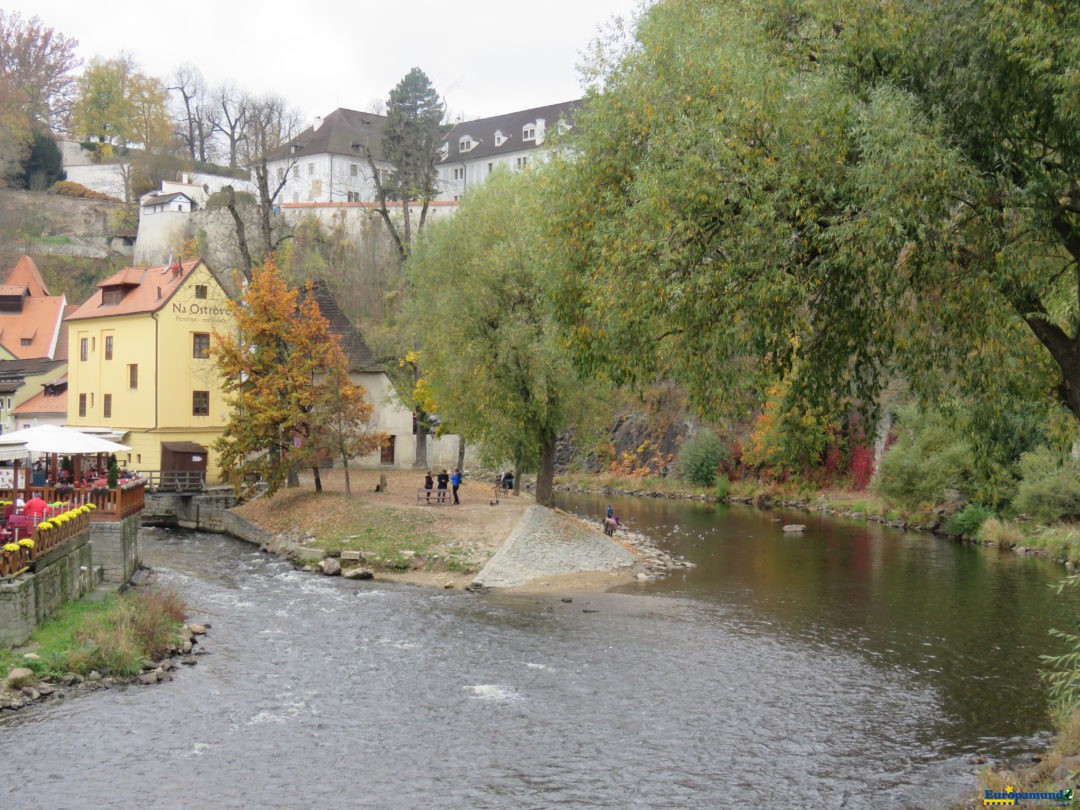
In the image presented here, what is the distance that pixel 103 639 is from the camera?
1908 centimetres

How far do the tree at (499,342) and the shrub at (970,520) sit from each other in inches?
667

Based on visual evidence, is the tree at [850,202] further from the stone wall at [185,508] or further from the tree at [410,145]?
the tree at [410,145]

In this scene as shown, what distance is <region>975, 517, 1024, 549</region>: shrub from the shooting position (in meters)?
36.8

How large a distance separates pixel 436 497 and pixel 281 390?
764 centimetres

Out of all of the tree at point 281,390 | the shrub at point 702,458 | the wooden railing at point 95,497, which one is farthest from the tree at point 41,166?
the wooden railing at point 95,497

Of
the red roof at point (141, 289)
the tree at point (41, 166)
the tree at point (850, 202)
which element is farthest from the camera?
the tree at point (41, 166)

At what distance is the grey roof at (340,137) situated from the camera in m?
93.6

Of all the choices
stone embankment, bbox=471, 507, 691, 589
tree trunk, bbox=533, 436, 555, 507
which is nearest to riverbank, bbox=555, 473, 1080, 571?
stone embankment, bbox=471, 507, 691, 589

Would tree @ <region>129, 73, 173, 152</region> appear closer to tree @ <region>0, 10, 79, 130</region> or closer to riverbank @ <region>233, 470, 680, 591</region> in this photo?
tree @ <region>0, 10, 79, 130</region>

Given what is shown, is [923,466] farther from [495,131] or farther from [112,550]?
[495,131]

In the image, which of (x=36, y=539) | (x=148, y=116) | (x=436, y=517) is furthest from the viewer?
(x=148, y=116)

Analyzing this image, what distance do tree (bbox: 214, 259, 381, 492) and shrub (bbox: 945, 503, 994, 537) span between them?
24.7m

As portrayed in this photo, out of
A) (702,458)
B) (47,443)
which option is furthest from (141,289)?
(702,458)

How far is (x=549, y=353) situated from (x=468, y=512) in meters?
6.97
